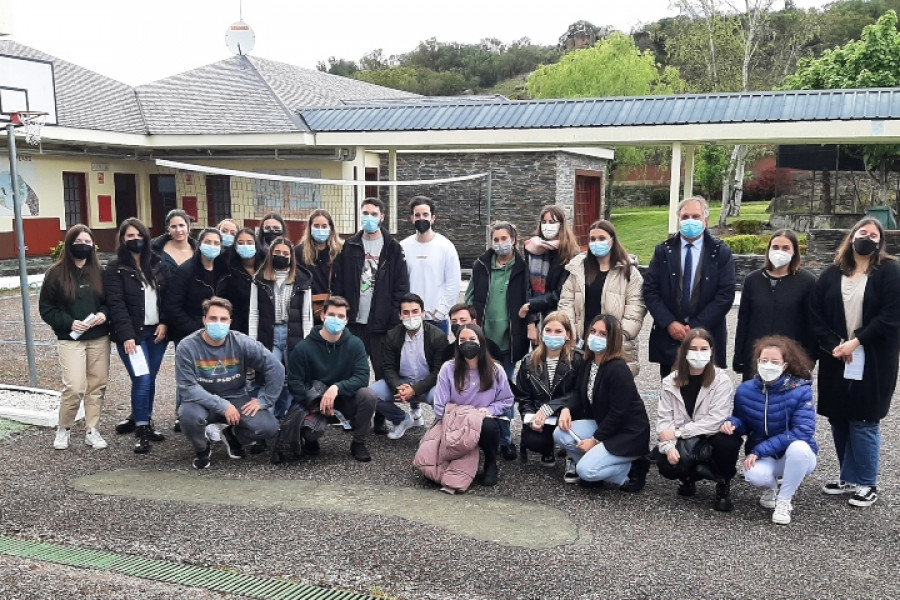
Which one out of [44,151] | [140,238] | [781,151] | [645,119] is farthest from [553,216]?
[781,151]

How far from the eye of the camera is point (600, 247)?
19.0 feet

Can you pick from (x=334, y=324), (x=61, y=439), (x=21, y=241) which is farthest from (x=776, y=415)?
(x=21, y=241)

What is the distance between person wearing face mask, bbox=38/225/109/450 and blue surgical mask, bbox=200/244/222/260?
Result: 0.79 metres

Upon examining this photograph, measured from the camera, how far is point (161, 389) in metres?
8.07

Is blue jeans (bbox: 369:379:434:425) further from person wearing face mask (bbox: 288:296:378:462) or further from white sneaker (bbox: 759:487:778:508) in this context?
white sneaker (bbox: 759:487:778:508)

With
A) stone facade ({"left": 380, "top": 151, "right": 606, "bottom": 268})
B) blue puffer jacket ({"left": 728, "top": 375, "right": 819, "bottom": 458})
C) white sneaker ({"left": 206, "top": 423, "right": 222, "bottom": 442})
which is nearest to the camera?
blue puffer jacket ({"left": 728, "top": 375, "right": 819, "bottom": 458})

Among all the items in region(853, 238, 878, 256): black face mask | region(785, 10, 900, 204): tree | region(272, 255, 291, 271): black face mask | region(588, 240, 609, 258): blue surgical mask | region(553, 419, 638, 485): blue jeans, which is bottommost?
region(553, 419, 638, 485): blue jeans

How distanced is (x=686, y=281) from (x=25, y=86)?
7106 mm

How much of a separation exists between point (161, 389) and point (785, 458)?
5.91 m

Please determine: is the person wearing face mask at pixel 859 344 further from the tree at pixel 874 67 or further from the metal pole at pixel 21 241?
the tree at pixel 874 67

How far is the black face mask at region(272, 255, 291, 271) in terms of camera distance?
20.4 ft

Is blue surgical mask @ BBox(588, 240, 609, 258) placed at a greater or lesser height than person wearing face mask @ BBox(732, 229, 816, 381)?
greater

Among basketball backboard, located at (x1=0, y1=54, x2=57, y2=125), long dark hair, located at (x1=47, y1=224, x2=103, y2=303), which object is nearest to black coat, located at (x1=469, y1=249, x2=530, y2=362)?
long dark hair, located at (x1=47, y1=224, x2=103, y2=303)

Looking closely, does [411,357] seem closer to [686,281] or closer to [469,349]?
[469,349]
